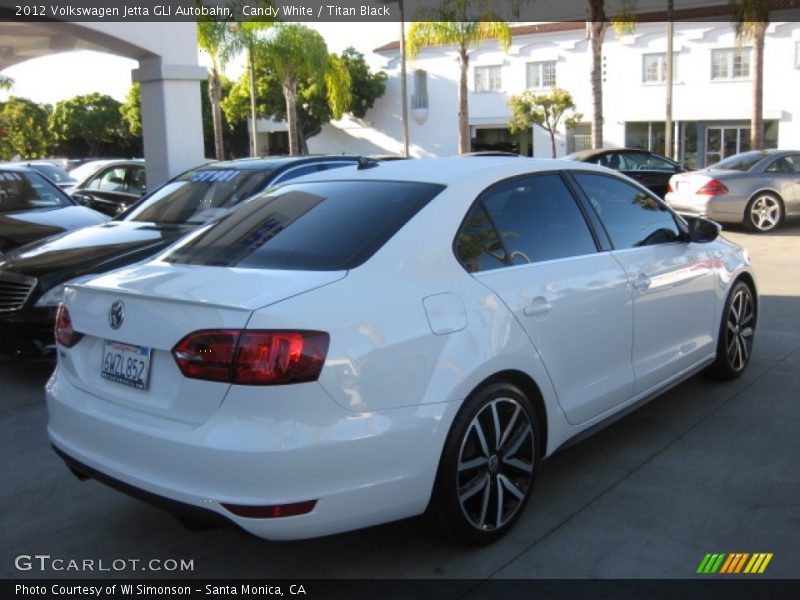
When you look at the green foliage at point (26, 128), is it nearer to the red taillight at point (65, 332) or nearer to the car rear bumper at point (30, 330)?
the car rear bumper at point (30, 330)

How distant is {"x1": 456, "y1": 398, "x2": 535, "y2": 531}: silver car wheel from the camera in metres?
3.45

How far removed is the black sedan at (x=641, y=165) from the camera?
17.2m

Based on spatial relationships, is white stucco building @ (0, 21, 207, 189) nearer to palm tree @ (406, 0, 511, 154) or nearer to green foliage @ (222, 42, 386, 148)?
palm tree @ (406, 0, 511, 154)

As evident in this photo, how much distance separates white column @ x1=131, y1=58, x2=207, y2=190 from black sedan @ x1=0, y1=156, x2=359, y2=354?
6.62 metres

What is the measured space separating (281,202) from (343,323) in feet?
4.33

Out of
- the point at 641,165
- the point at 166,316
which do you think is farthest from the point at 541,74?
the point at 166,316

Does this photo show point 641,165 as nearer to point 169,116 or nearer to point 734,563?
point 169,116

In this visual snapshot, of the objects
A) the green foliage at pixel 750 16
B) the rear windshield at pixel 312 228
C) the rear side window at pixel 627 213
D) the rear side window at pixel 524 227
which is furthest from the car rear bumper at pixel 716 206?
the green foliage at pixel 750 16

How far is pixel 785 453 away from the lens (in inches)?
179

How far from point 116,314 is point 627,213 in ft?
9.48

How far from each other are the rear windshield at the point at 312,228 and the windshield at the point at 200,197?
3.04 metres

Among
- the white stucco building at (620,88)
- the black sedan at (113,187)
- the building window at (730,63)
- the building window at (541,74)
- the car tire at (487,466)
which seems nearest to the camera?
the car tire at (487,466)

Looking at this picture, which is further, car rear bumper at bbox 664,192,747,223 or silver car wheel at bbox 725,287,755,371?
car rear bumper at bbox 664,192,747,223
